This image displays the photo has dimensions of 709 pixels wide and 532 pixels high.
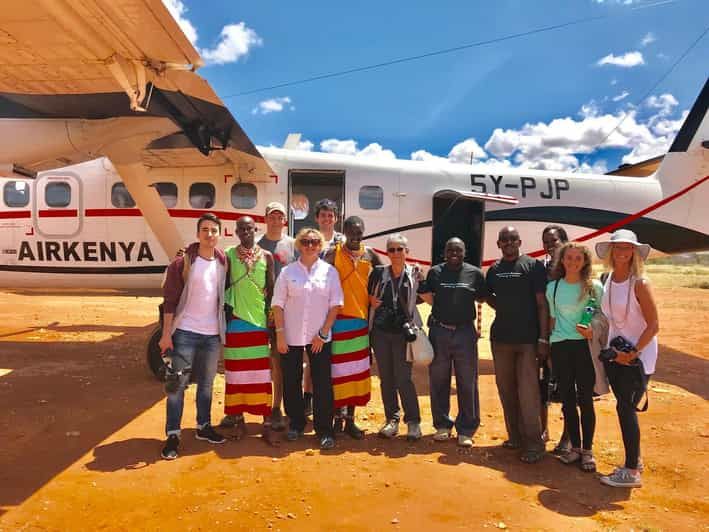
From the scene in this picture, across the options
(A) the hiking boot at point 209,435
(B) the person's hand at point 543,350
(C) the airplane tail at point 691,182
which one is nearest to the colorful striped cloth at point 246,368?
(A) the hiking boot at point 209,435

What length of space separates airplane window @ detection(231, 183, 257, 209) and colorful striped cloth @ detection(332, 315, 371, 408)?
4.23 metres

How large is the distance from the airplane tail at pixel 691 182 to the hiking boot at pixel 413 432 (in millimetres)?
7189

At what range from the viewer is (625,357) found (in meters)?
3.81

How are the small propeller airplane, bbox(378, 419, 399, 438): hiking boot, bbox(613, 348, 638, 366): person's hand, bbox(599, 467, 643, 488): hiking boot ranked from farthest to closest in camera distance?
the small propeller airplane < bbox(378, 419, 399, 438): hiking boot < bbox(599, 467, 643, 488): hiking boot < bbox(613, 348, 638, 366): person's hand

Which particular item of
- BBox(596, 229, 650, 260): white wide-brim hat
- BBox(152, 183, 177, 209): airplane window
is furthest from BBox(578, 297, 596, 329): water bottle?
BBox(152, 183, 177, 209): airplane window

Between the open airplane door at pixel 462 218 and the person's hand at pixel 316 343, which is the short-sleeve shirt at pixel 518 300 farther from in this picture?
the open airplane door at pixel 462 218

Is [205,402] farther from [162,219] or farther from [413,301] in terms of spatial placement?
[162,219]

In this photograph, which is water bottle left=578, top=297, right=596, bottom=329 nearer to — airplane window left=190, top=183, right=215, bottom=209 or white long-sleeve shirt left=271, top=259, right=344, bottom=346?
white long-sleeve shirt left=271, top=259, right=344, bottom=346

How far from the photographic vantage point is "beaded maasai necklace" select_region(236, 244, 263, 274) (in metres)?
4.66

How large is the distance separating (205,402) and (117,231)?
4.83m

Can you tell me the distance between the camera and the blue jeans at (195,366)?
4.37 metres

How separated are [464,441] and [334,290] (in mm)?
1894

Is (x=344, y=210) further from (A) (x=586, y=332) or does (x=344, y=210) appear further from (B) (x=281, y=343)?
(A) (x=586, y=332)

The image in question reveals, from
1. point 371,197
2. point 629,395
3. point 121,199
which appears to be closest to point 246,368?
point 629,395
